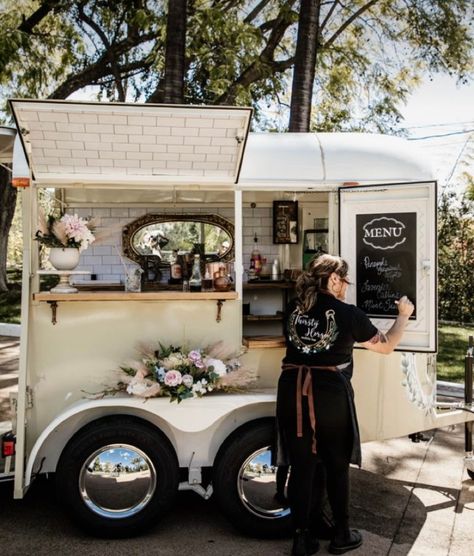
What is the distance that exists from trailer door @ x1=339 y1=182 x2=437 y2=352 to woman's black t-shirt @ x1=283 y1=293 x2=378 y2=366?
0.73m

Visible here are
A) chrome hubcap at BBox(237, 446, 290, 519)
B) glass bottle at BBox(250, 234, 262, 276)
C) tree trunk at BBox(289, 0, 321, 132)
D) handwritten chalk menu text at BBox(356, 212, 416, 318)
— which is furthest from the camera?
tree trunk at BBox(289, 0, 321, 132)

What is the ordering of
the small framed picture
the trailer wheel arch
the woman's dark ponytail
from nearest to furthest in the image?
the woman's dark ponytail → the trailer wheel arch → the small framed picture

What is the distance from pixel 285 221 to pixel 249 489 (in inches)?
125

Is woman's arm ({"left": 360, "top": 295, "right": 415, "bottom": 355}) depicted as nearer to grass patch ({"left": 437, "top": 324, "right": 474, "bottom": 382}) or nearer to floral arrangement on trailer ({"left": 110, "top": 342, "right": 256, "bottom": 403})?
floral arrangement on trailer ({"left": 110, "top": 342, "right": 256, "bottom": 403})

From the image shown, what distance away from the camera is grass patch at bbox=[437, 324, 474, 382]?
28.9 ft

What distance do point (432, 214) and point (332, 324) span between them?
1207mm

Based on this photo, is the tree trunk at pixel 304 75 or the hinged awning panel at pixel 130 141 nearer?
the hinged awning panel at pixel 130 141

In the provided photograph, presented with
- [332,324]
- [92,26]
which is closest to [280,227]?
[332,324]

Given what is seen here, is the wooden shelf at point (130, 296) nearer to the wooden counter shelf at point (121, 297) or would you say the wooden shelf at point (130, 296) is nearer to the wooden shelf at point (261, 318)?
the wooden counter shelf at point (121, 297)

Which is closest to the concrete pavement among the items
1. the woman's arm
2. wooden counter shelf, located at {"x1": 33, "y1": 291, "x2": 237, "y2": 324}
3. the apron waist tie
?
the apron waist tie

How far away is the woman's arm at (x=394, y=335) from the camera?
359cm

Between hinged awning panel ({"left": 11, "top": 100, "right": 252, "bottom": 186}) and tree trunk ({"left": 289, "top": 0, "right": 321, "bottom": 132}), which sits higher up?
tree trunk ({"left": 289, "top": 0, "right": 321, "bottom": 132})

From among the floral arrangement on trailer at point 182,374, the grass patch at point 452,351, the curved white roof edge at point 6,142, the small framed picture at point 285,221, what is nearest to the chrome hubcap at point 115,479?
the floral arrangement on trailer at point 182,374

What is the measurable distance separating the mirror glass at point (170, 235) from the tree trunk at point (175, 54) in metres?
2.67
